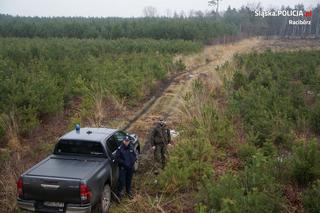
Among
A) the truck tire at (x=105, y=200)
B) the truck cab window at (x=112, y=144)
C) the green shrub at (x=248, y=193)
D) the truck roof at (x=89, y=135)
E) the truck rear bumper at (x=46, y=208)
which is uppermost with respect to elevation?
the truck roof at (x=89, y=135)

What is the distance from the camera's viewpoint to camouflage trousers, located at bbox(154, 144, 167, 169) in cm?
1037

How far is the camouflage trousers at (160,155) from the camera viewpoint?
34.0 feet

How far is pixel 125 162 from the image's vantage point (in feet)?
28.7

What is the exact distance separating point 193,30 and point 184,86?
104ft

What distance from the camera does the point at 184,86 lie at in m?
22.9

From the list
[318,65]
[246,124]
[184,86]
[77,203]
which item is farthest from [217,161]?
[318,65]

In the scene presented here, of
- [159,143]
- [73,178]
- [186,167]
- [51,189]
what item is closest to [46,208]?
[51,189]

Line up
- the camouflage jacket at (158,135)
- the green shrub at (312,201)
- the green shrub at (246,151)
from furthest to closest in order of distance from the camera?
the camouflage jacket at (158,135)
the green shrub at (246,151)
the green shrub at (312,201)

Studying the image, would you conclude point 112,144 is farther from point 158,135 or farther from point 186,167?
point 186,167

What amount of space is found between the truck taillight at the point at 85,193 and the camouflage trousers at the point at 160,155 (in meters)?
3.33

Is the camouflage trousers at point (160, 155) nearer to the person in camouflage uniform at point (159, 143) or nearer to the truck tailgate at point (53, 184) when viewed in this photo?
the person in camouflage uniform at point (159, 143)

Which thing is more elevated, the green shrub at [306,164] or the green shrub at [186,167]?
the green shrub at [306,164]

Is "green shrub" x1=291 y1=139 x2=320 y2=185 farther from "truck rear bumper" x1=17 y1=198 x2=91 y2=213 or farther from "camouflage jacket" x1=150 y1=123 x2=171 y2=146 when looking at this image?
"truck rear bumper" x1=17 y1=198 x2=91 y2=213

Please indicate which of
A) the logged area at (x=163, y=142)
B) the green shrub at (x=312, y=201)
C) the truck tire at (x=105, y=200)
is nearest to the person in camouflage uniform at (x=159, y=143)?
the logged area at (x=163, y=142)
